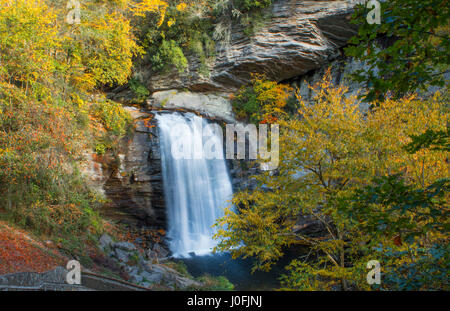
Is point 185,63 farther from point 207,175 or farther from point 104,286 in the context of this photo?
point 104,286

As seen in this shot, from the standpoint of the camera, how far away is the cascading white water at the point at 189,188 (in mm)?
14477

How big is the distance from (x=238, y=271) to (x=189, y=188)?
515 cm

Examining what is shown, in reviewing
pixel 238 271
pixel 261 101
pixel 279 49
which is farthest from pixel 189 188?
pixel 279 49

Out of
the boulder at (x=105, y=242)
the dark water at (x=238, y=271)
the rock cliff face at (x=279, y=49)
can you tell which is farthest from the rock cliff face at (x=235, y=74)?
the dark water at (x=238, y=271)

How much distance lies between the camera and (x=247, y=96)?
19500 millimetres

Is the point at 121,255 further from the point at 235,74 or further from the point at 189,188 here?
the point at 235,74

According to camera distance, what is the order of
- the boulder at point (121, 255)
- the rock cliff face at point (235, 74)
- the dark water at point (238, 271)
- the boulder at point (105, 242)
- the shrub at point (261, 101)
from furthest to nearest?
the shrub at point (261, 101) → the rock cliff face at point (235, 74) → the dark water at point (238, 271) → the boulder at point (105, 242) → the boulder at point (121, 255)

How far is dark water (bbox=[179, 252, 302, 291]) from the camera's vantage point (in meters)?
10.8

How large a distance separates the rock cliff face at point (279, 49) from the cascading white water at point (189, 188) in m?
4.54

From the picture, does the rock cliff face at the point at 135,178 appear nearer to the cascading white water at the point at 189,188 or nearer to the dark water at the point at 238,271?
the cascading white water at the point at 189,188

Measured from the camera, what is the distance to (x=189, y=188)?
15070 millimetres

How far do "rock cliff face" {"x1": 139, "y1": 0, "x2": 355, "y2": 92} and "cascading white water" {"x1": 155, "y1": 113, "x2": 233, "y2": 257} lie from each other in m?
4.54

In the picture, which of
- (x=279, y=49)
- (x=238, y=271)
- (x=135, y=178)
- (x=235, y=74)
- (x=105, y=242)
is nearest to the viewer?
(x=105, y=242)
